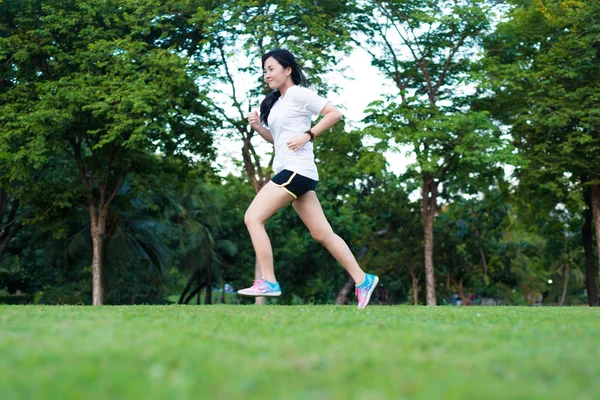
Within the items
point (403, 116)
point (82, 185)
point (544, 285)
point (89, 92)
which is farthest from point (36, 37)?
point (544, 285)

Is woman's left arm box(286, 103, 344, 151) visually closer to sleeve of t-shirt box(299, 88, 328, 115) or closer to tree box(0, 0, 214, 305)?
sleeve of t-shirt box(299, 88, 328, 115)

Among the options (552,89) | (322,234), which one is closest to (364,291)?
(322,234)

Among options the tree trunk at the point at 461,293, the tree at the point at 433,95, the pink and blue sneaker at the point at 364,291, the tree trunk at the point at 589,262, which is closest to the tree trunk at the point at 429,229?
the tree at the point at 433,95

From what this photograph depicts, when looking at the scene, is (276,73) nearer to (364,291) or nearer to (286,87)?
(286,87)

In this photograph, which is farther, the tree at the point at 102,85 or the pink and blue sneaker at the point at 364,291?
the tree at the point at 102,85

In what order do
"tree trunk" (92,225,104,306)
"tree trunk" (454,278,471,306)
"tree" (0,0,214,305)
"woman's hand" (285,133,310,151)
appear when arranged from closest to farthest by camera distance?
"woman's hand" (285,133,310,151), "tree" (0,0,214,305), "tree trunk" (92,225,104,306), "tree trunk" (454,278,471,306)

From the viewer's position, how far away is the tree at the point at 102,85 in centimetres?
2000

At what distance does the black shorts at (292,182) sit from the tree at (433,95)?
1334cm

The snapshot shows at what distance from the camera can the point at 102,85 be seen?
2050 cm

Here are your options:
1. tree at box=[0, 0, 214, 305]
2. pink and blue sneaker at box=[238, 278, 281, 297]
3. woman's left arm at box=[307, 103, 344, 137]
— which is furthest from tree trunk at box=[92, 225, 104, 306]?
woman's left arm at box=[307, 103, 344, 137]

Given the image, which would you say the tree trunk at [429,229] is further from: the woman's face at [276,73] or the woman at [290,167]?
the woman's face at [276,73]

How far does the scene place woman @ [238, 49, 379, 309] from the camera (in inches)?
284

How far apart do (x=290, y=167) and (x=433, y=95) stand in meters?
16.6

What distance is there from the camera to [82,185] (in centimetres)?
2409
